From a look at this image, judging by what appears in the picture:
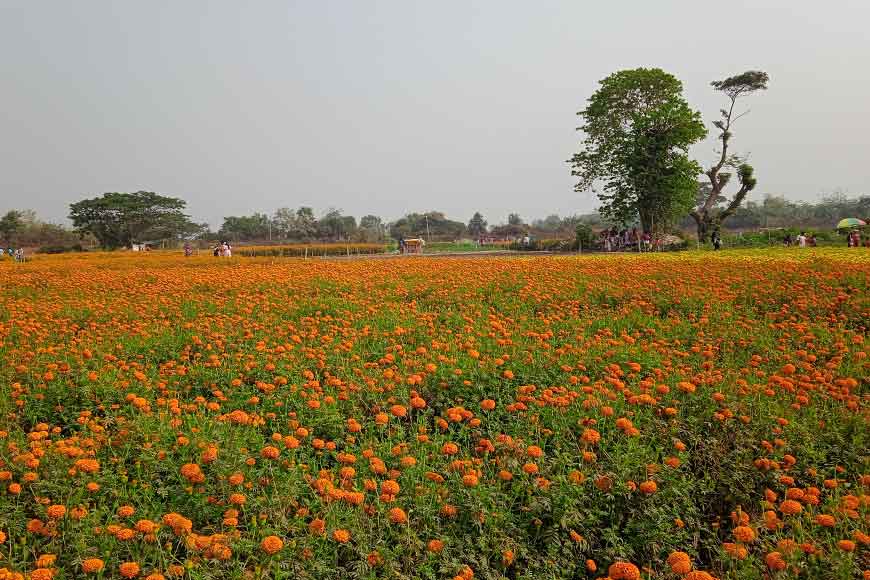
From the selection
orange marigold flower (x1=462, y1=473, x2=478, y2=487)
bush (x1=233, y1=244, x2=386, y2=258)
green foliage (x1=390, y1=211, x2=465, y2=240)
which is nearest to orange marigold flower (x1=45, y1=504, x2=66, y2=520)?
orange marigold flower (x1=462, y1=473, x2=478, y2=487)

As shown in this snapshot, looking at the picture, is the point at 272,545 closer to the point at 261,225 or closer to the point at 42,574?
the point at 42,574

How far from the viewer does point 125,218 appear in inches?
1891

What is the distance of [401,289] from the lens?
24.2 feet

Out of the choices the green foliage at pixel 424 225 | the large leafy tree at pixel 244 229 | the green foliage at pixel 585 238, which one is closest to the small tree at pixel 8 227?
the large leafy tree at pixel 244 229

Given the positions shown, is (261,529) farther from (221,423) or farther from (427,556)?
(221,423)

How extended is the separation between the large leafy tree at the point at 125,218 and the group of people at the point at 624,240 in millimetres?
43151

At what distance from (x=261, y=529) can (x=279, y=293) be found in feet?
18.4

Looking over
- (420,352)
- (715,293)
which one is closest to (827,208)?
(715,293)

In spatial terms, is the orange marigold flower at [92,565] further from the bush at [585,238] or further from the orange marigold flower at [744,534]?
the bush at [585,238]

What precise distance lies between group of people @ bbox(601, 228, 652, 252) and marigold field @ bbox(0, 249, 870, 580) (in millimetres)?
18871

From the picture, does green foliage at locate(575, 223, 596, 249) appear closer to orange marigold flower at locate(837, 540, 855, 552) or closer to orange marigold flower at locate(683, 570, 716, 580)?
orange marigold flower at locate(837, 540, 855, 552)

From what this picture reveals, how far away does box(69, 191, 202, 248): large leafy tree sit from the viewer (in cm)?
4688

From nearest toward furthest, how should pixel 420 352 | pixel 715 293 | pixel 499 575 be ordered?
1. pixel 499 575
2. pixel 420 352
3. pixel 715 293

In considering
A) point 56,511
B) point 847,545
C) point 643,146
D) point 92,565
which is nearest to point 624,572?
point 847,545
